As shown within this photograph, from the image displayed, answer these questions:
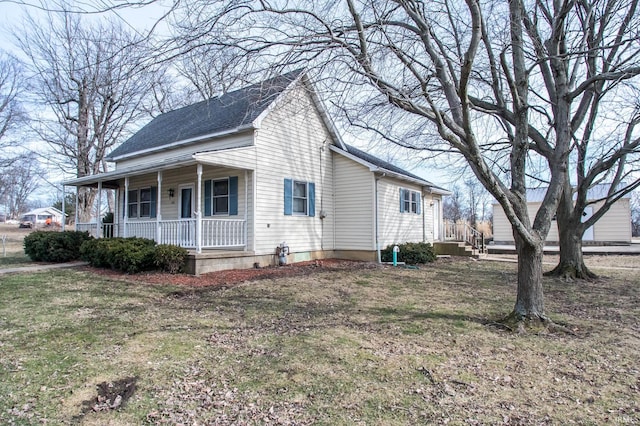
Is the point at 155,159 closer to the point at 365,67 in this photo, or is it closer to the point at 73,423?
the point at 365,67

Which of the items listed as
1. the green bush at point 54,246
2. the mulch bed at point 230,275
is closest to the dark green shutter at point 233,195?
the mulch bed at point 230,275

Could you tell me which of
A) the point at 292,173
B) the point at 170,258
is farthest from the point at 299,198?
the point at 170,258

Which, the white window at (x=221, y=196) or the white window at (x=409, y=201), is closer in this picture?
the white window at (x=221, y=196)

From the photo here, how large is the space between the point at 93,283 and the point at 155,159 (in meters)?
7.63

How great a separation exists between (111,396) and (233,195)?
30.9ft

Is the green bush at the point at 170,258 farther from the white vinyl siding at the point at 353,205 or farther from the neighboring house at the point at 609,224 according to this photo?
the neighboring house at the point at 609,224

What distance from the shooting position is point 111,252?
35.4 ft

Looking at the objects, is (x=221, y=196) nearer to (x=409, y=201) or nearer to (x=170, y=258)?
(x=170, y=258)

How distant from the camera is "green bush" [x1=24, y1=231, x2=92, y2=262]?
13.4 meters

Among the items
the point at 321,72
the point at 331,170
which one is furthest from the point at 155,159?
the point at 321,72

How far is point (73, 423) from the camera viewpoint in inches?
121

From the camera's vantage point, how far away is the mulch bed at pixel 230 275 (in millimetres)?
9352

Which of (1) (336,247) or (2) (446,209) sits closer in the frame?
(1) (336,247)

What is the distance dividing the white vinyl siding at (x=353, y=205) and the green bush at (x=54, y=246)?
9.54 m
